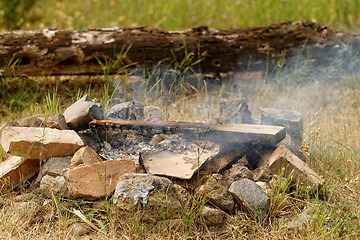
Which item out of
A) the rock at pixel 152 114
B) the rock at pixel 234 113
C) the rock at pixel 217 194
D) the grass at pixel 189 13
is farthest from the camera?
the grass at pixel 189 13

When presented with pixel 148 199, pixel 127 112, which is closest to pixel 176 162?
pixel 148 199

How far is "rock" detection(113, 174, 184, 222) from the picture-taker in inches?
80.7

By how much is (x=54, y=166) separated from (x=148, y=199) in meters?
0.75

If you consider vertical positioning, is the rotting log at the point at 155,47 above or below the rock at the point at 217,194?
above

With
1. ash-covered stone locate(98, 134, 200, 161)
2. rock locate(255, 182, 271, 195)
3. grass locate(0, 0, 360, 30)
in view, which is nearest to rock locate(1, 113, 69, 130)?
ash-covered stone locate(98, 134, 200, 161)

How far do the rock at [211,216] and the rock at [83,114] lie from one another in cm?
105

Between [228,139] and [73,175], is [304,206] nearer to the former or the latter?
[228,139]

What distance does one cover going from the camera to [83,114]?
2.64 metres

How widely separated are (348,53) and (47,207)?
3695 mm

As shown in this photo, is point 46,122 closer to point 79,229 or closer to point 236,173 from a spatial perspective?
point 79,229

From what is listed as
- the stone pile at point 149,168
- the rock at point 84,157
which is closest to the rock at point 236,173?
the stone pile at point 149,168

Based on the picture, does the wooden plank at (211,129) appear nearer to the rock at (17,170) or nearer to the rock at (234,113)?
the rock at (234,113)

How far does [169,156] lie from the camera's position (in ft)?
8.11

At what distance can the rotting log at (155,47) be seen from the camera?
404 cm
